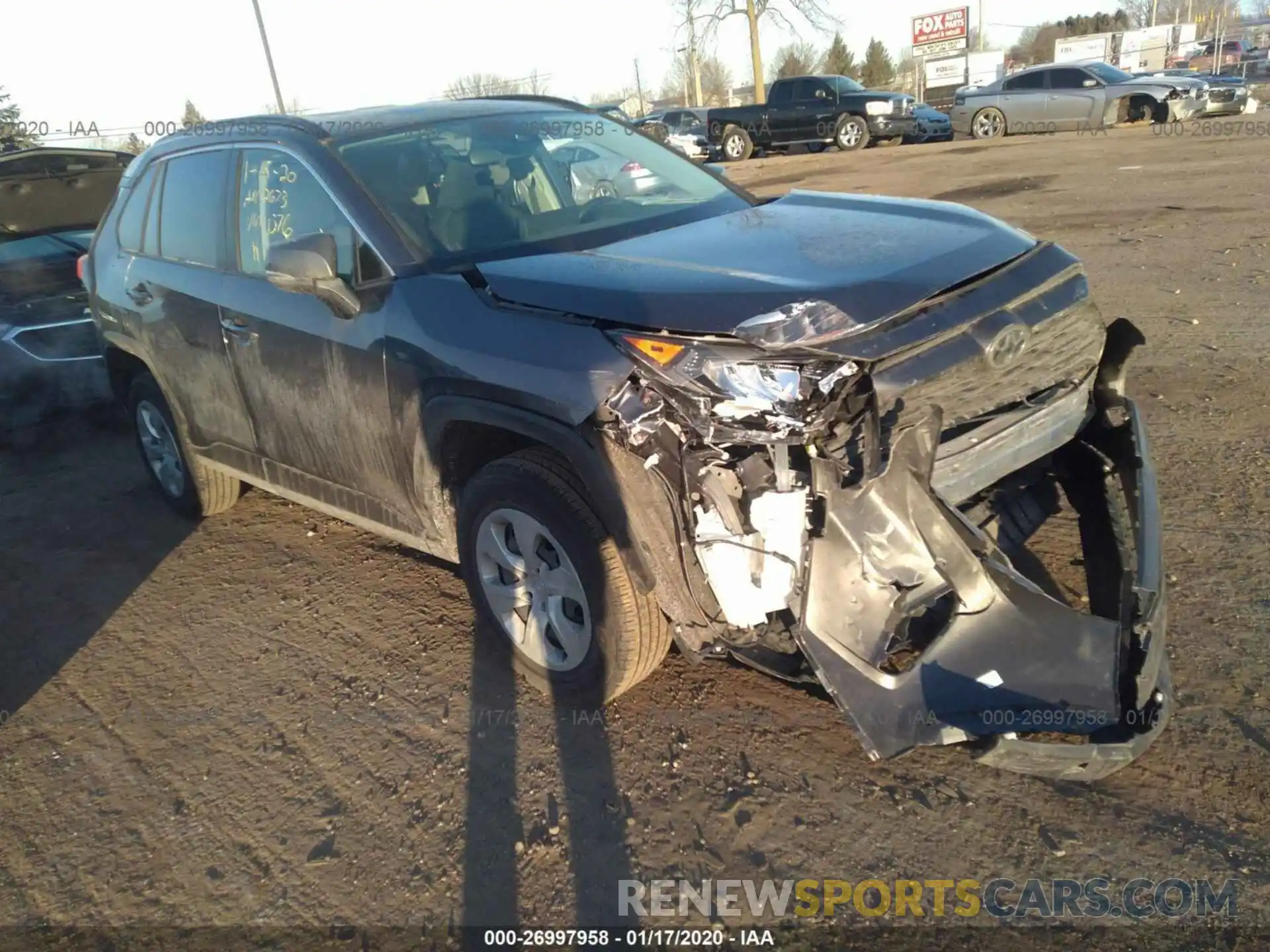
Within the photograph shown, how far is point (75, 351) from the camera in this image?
6836 millimetres

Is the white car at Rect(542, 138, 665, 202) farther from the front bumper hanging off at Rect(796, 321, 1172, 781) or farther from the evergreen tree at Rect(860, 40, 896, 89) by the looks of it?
the evergreen tree at Rect(860, 40, 896, 89)

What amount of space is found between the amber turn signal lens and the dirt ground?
1240 millimetres

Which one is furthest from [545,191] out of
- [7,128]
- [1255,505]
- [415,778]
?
[7,128]

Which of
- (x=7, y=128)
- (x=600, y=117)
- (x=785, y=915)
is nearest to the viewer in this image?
(x=785, y=915)

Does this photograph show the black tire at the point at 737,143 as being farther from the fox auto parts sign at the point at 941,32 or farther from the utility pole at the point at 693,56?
the fox auto parts sign at the point at 941,32

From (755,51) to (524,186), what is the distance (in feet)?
107

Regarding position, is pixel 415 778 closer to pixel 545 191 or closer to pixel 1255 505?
pixel 545 191

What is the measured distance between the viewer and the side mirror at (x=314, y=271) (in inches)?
130

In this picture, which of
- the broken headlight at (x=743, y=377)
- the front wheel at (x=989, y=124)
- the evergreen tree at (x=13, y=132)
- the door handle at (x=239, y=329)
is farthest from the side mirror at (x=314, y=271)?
the front wheel at (x=989, y=124)

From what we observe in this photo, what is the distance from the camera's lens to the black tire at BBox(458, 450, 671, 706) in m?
2.95

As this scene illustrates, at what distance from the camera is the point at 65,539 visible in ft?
17.5

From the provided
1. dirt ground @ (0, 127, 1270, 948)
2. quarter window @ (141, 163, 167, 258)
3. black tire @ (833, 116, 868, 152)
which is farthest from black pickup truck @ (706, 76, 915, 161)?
quarter window @ (141, 163, 167, 258)

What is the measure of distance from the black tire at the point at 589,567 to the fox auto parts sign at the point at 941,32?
164 ft

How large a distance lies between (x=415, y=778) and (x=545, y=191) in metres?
2.26
